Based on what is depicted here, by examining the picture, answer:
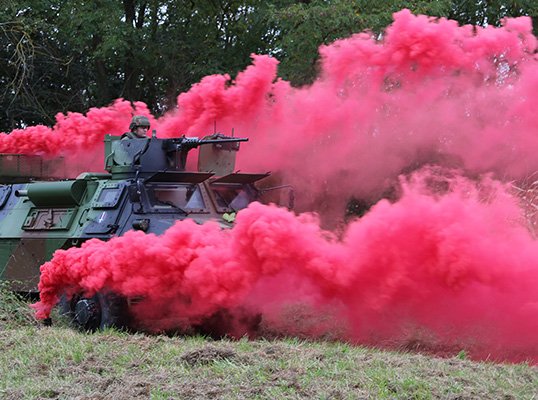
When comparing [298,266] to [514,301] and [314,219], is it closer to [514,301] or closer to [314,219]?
[314,219]

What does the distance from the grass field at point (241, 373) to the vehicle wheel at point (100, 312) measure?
1.61 meters

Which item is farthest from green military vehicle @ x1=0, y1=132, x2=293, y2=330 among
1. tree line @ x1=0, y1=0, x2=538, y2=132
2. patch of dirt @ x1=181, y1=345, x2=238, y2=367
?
tree line @ x1=0, y1=0, x2=538, y2=132

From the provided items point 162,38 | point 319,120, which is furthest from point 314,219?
point 162,38

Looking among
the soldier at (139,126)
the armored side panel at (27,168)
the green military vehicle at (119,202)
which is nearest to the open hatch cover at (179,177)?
the green military vehicle at (119,202)

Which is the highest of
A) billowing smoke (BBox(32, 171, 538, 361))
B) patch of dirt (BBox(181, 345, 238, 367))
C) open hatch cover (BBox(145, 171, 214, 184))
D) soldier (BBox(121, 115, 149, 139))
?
soldier (BBox(121, 115, 149, 139))

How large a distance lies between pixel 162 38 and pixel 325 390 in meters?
17.0

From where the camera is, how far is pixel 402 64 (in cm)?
1144

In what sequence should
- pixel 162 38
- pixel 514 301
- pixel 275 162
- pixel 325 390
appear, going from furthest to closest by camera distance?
pixel 162 38, pixel 275 162, pixel 514 301, pixel 325 390

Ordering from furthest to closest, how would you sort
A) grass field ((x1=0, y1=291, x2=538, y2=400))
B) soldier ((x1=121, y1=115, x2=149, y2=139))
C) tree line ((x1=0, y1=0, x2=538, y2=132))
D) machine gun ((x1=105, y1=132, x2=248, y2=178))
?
tree line ((x1=0, y1=0, x2=538, y2=132)), soldier ((x1=121, y1=115, x2=149, y2=139)), machine gun ((x1=105, y1=132, x2=248, y2=178)), grass field ((x1=0, y1=291, x2=538, y2=400))

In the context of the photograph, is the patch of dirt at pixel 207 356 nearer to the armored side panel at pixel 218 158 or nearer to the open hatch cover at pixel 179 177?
the open hatch cover at pixel 179 177

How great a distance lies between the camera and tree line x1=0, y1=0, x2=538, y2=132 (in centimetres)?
1698

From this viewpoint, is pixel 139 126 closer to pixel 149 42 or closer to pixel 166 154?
pixel 166 154

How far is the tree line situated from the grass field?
9.12 m

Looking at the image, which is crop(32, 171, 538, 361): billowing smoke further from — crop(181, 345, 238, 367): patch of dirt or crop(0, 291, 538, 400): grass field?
crop(181, 345, 238, 367): patch of dirt
